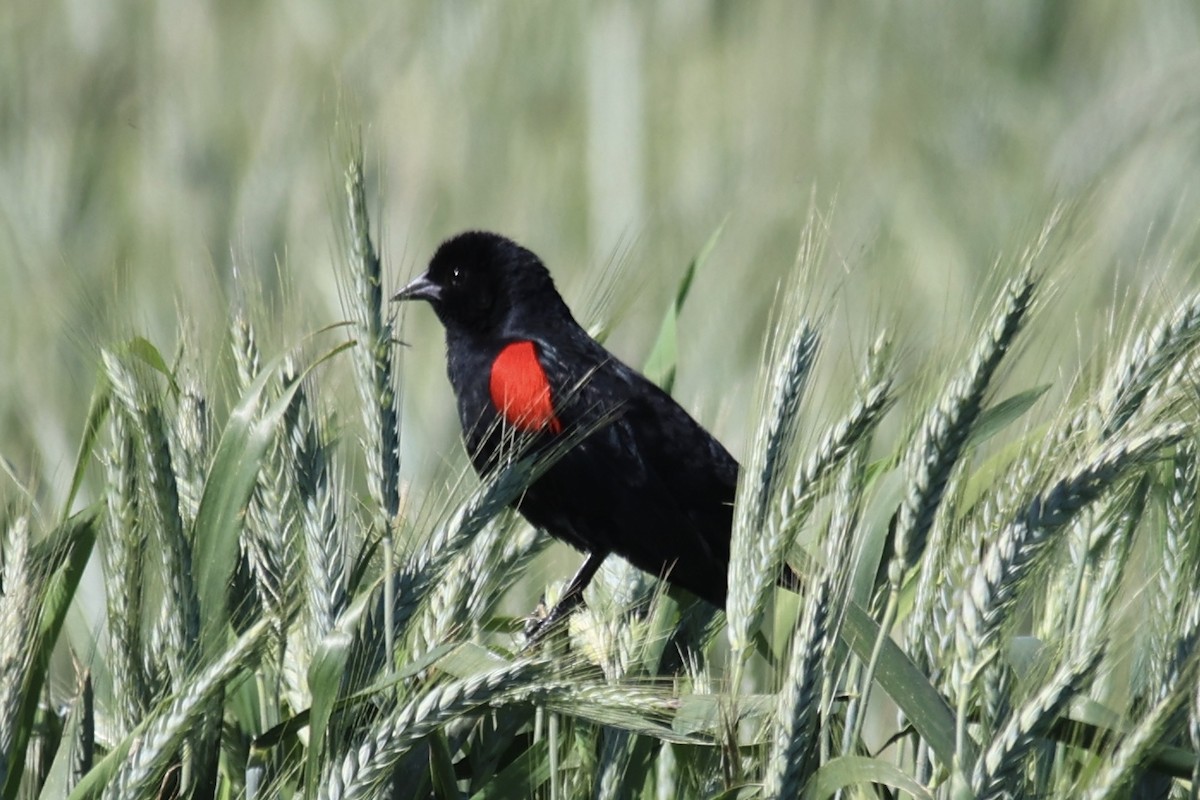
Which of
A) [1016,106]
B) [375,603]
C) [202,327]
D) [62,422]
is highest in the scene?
[1016,106]

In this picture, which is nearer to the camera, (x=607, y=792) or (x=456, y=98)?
(x=607, y=792)

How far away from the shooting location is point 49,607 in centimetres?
172

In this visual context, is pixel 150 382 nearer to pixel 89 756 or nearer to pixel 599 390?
pixel 89 756

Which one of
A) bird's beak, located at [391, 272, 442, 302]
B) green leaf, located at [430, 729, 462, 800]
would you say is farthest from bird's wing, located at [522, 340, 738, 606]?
green leaf, located at [430, 729, 462, 800]

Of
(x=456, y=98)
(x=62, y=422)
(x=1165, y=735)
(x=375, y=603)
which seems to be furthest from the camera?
(x=456, y=98)

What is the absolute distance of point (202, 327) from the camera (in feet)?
6.30

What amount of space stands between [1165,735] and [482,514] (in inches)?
27.3

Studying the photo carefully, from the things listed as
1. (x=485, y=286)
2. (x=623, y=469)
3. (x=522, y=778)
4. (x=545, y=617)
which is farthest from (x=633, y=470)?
(x=522, y=778)

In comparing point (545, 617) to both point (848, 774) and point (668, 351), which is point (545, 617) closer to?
point (668, 351)

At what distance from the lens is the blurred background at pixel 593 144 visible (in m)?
3.56

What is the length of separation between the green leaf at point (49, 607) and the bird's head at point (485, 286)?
1552 millimetres

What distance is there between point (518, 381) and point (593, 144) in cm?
155

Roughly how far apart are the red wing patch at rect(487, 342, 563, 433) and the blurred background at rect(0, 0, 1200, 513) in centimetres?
25

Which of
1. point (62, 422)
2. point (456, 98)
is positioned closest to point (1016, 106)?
point (456, 98)
